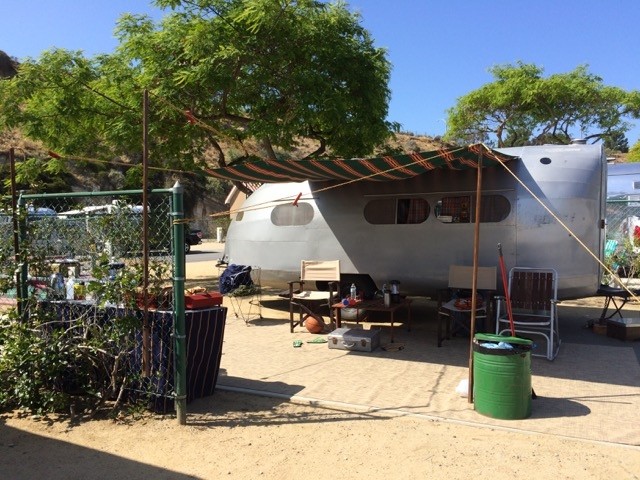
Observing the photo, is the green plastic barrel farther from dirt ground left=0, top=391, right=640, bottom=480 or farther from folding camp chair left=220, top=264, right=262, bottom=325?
folding camp chair left=220, top=264, right=262, bottom=325

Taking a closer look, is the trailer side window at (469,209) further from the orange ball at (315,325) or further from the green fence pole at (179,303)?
the green fence pole at (179,303)

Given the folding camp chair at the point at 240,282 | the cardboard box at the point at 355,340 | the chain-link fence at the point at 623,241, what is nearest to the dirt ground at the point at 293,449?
the cardboard box at the point at 355,340

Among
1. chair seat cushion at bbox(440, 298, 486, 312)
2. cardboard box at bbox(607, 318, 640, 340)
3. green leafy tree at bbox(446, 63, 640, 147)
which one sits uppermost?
green leafy tree at bbox(446, 63, 640, 147)

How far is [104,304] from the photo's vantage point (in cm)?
445

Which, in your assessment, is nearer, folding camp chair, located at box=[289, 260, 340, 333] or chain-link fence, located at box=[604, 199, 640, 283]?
folding camp chair, located at box=[289, 260, 340, 333]

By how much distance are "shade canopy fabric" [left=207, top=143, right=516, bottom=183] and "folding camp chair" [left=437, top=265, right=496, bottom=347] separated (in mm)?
1470

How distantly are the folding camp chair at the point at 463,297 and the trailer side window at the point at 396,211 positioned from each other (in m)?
0.96

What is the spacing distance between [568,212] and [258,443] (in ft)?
16.9

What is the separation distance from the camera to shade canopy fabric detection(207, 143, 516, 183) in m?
5.86

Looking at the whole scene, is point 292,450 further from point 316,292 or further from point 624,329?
point 624,329

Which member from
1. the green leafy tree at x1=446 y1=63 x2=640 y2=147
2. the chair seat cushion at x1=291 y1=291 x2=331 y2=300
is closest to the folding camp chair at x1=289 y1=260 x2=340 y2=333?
the chair seat cushion at x1=291 y1=291 x2=331 y2=300

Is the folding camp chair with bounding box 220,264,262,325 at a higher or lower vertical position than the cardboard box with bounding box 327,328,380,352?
higher

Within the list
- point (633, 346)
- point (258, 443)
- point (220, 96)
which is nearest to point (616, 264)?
point (633, 346)

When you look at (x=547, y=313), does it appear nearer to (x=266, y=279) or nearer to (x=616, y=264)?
(x=266, y=279)
